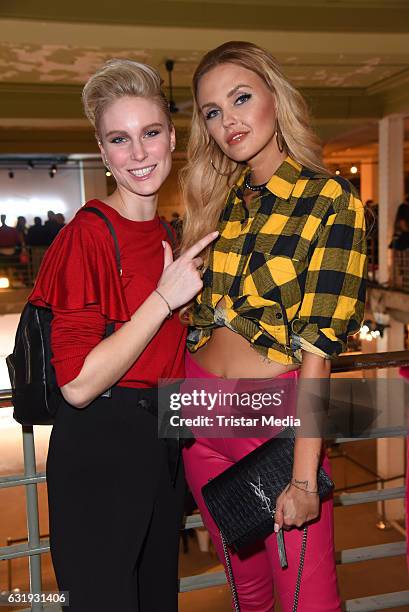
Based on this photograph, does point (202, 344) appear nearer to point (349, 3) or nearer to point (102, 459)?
point (102, 459)

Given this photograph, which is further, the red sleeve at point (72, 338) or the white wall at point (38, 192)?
the white wall at point (38, 192)

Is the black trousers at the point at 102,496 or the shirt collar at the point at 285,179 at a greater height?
the shirt collar at the point at 285,179

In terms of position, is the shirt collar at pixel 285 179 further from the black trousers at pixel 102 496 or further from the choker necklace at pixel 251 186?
the black trousers at pixel 102 496

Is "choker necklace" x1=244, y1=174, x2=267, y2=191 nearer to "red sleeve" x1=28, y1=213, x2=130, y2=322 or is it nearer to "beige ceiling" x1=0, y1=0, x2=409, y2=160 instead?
"red sleeve" x1=28, y1=213, x2=130, y2=322

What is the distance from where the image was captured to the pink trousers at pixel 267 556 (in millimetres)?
1519

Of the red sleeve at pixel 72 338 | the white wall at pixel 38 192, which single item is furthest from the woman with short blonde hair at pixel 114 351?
the white wall at pixel 38 192

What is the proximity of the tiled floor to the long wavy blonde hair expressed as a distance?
22.2 feet

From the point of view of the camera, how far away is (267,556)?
1.69m

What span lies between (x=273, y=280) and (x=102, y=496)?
674 millimetres

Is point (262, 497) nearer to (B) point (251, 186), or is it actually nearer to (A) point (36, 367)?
(A) point (36, 367)

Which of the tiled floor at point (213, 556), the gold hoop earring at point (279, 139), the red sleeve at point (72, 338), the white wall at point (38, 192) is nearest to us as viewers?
the red sleeve at point (72, 338)

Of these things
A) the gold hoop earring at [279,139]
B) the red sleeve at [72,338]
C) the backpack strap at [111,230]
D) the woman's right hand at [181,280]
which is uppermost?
the gold hoop earring at [279,139]

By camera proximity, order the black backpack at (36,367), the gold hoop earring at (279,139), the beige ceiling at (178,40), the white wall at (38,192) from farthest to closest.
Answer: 1. the white wall at (38,192)
2. the beige ceiling at (178,40)
3. the gold hoop earring at (279,139)
4. the black backpack at (36,367)

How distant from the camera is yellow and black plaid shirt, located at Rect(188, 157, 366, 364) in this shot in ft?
4.66
